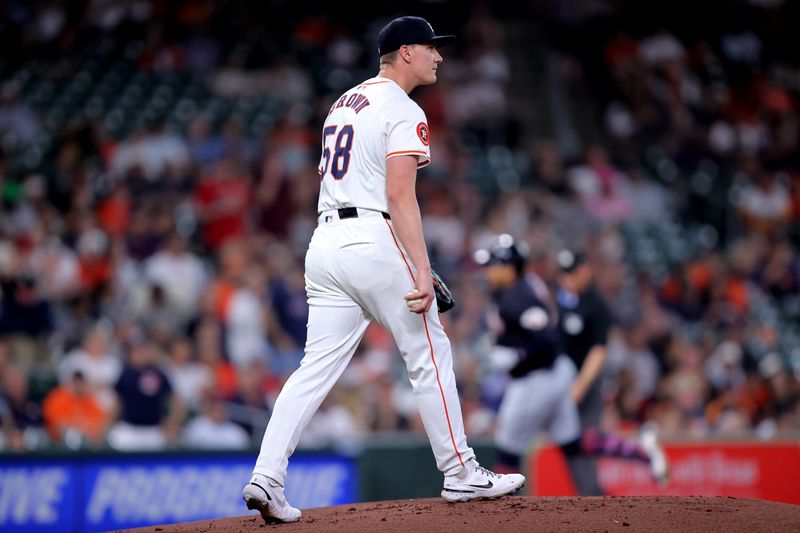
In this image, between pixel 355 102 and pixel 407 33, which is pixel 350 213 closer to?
pixel 355 102

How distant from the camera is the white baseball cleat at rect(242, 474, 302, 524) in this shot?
4.98 metres

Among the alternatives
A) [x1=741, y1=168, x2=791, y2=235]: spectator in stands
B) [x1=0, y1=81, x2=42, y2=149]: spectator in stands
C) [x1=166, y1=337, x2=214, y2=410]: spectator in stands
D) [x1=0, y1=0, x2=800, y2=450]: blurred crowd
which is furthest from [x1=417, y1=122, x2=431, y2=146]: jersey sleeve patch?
[x1=741, y1=168, x2=791, y2=235]: spectator in stands

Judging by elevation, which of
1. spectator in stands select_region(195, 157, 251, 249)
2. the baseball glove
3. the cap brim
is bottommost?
spectator in stands select_region(195, 157, 251, 249)

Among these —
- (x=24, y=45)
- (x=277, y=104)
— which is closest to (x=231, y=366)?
(x=277, y=104)

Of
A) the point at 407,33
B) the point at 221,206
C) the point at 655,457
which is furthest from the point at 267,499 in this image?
the point at 221,206

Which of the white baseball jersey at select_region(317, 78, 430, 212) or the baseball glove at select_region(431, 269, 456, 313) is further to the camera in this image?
the baseball glove at select_region(431, 269, 456, 313)

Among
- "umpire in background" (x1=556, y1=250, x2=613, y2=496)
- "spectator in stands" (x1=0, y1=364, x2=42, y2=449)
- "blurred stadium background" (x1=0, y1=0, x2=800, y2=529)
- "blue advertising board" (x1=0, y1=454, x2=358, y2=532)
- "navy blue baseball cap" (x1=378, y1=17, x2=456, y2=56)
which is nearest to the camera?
"navy blue baseball cap" (x1=378, y1=17, x2=456, y2=56)

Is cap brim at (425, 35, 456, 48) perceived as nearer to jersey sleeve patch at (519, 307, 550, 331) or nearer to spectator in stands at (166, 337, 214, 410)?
jersey sleeve patch at (519, 307, 550, 331)

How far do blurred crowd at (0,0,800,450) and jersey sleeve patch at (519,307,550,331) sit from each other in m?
2.80

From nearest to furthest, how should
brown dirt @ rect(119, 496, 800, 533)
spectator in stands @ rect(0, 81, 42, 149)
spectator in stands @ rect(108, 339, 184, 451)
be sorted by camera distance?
brown dirt @ rect(119, 496, 800, 533) < spectator in stands @ rect(108, 339, 184, 451) < spectator in stands @ rect(0, 81, 42, 149)

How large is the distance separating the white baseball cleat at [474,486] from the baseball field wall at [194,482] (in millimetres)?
3654

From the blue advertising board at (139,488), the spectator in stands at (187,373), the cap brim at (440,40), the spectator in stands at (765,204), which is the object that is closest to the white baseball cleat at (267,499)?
the cap brim at (440,40)

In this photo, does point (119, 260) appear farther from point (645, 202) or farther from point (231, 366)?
point (645, 202)

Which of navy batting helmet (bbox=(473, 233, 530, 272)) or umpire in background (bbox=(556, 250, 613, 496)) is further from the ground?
navy batting helmet (bbox=(473, 233, 530, 272))
